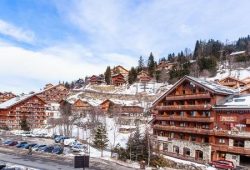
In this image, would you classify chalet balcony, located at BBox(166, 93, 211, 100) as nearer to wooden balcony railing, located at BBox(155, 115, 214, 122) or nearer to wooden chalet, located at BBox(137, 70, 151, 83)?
wooden balcony railing, located at BBox(155, 115, 214, 122)

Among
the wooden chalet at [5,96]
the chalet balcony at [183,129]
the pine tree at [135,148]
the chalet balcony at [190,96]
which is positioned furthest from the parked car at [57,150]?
the wooden chalet at [5,96]

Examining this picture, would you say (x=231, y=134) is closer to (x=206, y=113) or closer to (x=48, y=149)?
(x=206, y=113)

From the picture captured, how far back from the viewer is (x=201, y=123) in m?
69.1

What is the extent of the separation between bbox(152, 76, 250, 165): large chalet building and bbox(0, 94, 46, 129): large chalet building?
2356 inches

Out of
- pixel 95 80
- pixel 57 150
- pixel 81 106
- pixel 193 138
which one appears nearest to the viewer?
pixel 57 150

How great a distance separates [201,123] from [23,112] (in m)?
78.7

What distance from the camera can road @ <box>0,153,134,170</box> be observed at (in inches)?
2108

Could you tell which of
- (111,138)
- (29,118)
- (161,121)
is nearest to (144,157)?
(161,121)

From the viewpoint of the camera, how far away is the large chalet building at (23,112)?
124m

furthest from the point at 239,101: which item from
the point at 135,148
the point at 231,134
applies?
the point at 135,148

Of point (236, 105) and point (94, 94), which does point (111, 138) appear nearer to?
point (236, 105)

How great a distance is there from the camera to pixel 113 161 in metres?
59.8

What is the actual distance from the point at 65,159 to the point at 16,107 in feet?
232

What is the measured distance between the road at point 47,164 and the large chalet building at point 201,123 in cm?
1360
